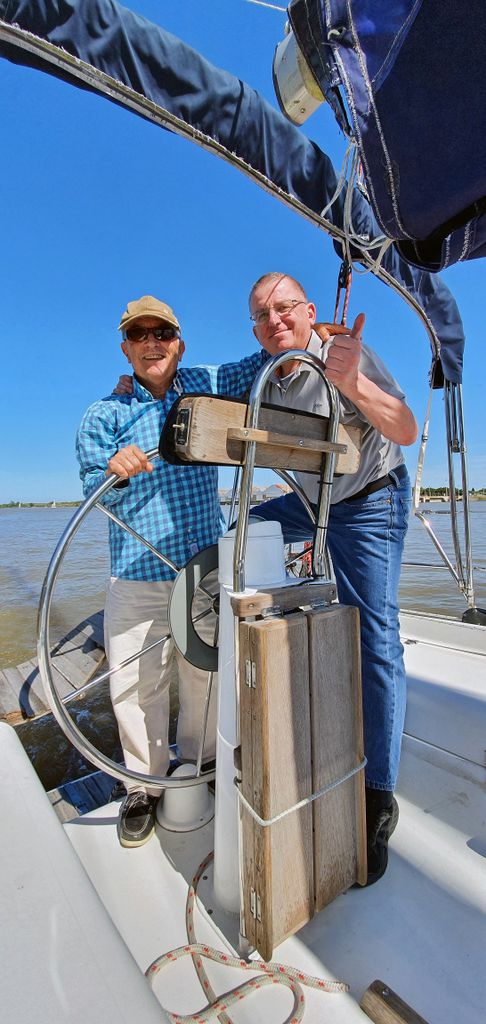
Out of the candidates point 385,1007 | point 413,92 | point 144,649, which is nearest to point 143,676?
point 144,649

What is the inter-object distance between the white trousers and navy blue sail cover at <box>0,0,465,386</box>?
148 cm

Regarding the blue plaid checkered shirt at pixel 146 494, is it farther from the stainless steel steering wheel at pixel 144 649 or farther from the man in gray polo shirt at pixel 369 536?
the man in gray polo shirt at pixel 369 536

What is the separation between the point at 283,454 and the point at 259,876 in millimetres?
884

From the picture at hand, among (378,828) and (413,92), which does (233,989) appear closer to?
(378,828)

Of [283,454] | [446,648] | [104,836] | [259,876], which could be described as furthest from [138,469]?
[446,648]

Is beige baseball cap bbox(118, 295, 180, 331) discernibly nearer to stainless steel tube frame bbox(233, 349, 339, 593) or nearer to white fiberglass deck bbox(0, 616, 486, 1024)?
stainless steel tube frame bbox(233, 349, 339, 593)

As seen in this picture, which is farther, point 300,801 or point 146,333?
point 146,333

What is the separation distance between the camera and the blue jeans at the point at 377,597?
139 cm

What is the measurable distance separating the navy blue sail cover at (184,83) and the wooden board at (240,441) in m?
1.04

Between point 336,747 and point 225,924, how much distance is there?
0.54m

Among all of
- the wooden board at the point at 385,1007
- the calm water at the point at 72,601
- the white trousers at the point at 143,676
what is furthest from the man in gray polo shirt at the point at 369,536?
the calm water at the point at 72,601

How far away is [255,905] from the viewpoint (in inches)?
38.1

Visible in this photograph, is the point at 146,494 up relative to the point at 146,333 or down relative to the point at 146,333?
down

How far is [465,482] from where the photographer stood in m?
2.80
